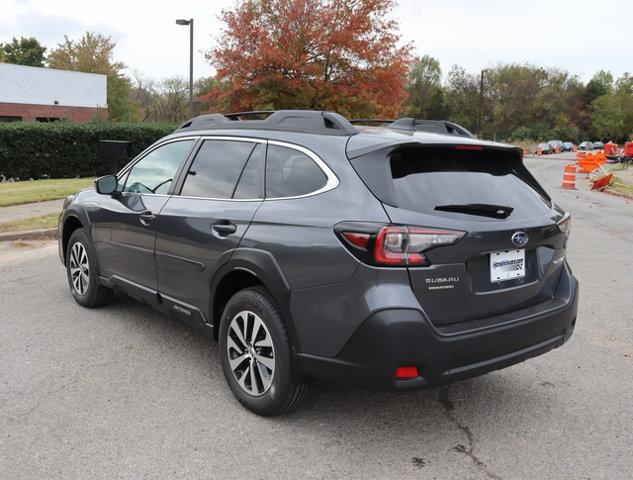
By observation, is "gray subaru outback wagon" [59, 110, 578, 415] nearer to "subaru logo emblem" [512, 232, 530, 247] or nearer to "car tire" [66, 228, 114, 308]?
"subaru logo emblem" [512, 232, 530, 247]

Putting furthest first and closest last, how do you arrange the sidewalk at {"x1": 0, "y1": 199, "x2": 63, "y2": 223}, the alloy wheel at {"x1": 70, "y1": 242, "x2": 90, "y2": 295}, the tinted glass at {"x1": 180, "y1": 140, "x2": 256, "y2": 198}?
the sidewalk at {"x1": 0, "y1": 199, "x2": 63, "y2": 223} < the alloy wheel at {"x1": 70, "y1": 242, "x2": 90, "y2": 295} < the tinted glass at {"x1": 180, "y1": 140, "x2": 256, "y2": 198}

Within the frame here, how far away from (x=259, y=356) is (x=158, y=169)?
1989mm

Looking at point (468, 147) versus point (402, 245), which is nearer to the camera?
point (402, 245)

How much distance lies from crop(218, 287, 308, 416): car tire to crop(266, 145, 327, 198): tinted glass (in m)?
0.60

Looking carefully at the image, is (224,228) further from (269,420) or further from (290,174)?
(269,420)

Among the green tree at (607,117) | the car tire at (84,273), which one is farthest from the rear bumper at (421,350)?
the green tree at (607,117)

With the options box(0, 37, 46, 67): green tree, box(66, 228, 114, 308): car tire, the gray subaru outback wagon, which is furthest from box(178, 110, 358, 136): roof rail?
box(0, 37, 46, 67): green tree

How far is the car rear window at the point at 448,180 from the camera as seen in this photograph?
3084 millimetres

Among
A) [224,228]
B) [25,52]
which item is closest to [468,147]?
[224,228]

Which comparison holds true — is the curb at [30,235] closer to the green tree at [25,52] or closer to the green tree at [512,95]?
the green tree at [25,52]

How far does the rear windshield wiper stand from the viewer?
123 inches

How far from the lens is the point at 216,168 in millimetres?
4074

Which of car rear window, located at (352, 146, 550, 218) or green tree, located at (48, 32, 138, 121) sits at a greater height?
green tree, located at (48, 32, 138, 121)

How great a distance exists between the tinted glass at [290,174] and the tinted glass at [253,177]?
0.06 metres
